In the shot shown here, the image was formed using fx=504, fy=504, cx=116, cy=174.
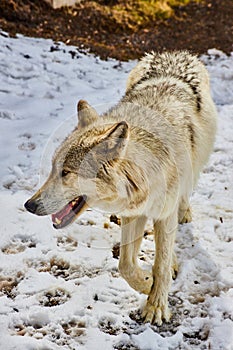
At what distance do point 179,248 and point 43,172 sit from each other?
4.74 feet

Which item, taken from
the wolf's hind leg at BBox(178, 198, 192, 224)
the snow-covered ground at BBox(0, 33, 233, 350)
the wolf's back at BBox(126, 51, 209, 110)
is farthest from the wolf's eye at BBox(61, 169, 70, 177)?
the wolf's hind leg at BBox(178, 198, 192, 224)

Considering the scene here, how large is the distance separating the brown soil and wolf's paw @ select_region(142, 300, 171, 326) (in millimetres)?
5852

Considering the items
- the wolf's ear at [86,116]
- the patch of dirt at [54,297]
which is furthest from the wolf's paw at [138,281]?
the wolf's ear at [86,116]

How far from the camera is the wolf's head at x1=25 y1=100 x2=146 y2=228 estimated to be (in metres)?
3.19

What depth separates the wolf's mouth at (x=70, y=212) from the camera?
3382 millimetres

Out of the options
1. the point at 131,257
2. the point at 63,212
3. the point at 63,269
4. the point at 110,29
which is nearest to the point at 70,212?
the point at 63,212

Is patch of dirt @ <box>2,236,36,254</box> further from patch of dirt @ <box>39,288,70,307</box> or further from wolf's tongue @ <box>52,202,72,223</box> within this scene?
wolf's tongue @ <box>52,202,72,223</box>

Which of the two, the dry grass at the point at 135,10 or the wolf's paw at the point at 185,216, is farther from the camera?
the dry grass at the point at 135,10

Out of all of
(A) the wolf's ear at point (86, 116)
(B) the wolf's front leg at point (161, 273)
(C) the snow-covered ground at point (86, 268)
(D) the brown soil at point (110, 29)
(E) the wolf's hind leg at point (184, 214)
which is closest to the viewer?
(A) the wolf's ear at point (86, 116)

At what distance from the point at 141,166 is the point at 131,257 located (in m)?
0.97

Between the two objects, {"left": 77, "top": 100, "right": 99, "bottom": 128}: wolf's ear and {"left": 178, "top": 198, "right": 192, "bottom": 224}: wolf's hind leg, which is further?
{"left": 178, "top": 198, "right": 192, "bottom": 224}: wolf's hind leg

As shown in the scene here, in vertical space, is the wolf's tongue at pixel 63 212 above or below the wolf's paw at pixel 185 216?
above

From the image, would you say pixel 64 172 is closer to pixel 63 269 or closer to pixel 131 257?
pixel 131 257

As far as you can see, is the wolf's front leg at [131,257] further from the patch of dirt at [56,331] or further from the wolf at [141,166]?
the patch of dirt at [56,331]
